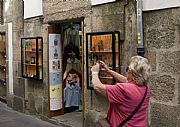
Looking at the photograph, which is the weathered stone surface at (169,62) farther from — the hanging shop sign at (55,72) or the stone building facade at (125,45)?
the hanging shop sign at (55,72)

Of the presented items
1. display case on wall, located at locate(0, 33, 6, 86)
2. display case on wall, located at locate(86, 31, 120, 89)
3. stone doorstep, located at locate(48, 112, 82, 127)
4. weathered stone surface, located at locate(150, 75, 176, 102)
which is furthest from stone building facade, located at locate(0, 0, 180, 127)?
display case on wall, located at locate(0, 33, 6, 86)

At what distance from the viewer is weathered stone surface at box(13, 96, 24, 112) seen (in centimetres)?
926

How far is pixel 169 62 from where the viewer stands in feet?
16.2

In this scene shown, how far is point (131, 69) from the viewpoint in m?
3.10

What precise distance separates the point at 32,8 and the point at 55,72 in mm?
1854

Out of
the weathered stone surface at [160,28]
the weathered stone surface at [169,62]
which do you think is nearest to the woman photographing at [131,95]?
the weathered stone surface at [169,62]

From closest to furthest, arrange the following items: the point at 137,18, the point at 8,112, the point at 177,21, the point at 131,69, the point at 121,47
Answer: the point at 131,69, the point at 177,21, the point at 137,18, the point at 121,47, the point at 8,112

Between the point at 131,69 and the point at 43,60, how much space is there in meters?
5.22

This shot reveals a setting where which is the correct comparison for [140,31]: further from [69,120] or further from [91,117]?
[69,120]

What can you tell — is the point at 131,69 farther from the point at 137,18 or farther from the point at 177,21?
the point at 137,18

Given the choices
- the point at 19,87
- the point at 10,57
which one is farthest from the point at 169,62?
the point at 10,57

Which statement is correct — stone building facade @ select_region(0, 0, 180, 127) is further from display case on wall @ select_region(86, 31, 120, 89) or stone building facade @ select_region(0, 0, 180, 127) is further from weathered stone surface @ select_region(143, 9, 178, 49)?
display case on wall @ select_region(86, 31, 120, 89)

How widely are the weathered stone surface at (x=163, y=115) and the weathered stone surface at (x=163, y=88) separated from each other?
4.7 inches

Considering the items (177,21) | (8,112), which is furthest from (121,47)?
(8,112)
